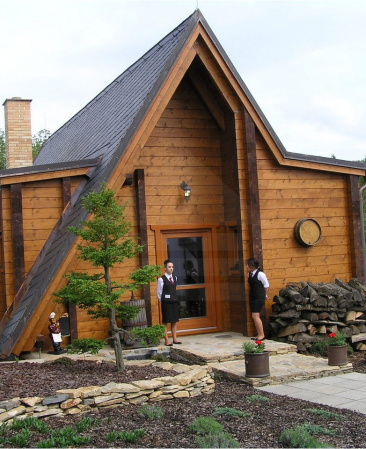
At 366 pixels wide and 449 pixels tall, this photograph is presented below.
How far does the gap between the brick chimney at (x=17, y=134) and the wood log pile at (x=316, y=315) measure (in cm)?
947

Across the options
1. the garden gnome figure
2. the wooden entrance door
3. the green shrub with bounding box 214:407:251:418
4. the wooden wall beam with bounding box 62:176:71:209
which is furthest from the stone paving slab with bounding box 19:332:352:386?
the wooden wall beam with bounding box 62:176:71:209

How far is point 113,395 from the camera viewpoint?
7051mm

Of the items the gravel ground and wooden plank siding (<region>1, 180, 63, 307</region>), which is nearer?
the gravel ground

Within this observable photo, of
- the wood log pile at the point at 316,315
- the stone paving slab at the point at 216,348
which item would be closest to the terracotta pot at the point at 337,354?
the stone paving slab at the point at 216,348

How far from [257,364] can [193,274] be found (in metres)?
3.89

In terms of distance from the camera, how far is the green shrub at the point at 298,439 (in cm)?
573

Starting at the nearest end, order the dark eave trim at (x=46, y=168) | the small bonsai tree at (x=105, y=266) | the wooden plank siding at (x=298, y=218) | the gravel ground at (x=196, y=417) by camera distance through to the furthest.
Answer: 1. the gravel ground at (x=196, y=417)
2. the small bonsai tree at (x=105, y=266)
3. the dark eave trim at (x=46, y=168)
4. the wooden plank siding at (x=298, y=218)

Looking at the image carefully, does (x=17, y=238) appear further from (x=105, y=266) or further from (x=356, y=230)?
(x=356, y=230)

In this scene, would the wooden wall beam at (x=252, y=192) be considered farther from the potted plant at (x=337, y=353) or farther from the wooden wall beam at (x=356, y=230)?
the potted plant at (x=337, y=353)

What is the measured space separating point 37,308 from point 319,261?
5880 mm

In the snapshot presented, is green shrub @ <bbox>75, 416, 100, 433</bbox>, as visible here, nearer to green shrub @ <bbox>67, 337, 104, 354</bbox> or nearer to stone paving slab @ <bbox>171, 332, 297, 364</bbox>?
green shrub @ <bbox>67, 337, 104, 354</bbox>

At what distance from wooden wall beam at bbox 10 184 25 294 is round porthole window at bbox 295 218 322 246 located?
534 centimetres

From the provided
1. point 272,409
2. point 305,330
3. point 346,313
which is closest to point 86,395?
point 272,409

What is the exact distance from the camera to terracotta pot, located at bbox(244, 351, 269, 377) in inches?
346
